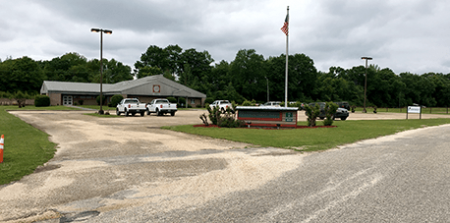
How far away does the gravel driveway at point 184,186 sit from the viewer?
182 inches

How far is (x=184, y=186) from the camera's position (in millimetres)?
6062

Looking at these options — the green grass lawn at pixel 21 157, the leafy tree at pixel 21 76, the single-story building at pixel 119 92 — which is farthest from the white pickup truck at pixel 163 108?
the leafy tree at pixel 21 76

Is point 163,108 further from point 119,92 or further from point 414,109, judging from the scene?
point 119,92

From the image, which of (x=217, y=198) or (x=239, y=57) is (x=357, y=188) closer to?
(x=217, y=198)

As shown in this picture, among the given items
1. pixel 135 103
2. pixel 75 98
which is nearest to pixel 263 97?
pixel 75 98

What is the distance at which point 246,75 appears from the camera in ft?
294

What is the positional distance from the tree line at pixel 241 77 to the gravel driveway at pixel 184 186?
64341mm

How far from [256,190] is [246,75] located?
84682 millimetres

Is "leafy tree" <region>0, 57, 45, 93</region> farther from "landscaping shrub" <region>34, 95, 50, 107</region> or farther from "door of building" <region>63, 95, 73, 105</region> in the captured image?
"landscaping shrub" <region>34, 95, 50, 107</region>

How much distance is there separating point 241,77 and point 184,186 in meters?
84.0

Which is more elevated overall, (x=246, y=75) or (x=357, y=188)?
(x=246, y=75)

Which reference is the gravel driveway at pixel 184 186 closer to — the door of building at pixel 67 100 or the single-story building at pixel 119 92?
the single-story building at pixel 119 92

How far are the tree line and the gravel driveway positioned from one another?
64341 millimetres

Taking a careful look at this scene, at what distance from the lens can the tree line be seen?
81375mm
